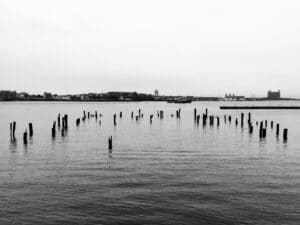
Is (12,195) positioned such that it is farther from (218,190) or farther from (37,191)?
(218,190)

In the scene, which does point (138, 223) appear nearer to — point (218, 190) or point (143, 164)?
point (218, 190)

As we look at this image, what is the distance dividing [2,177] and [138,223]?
12026mm

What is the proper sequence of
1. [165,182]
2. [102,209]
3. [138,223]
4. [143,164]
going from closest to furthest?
[138,223] → [102,209] → [165,182] → [143,164]

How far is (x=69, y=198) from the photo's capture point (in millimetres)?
19328

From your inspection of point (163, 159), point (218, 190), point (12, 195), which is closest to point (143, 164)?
point (163, 159)

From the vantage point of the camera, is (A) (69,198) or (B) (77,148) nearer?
(A) (69,198)

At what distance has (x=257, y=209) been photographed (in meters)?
17.7

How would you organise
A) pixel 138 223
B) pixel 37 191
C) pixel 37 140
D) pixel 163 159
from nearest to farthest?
pixel 138 223, pixel 37 191, pixel 163 159, pixel 37 140

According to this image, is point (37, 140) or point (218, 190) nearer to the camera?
point (218, 190)

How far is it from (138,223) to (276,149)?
26112 millimetres

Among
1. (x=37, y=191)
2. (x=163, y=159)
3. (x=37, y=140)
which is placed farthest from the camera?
(x=37, y=140)

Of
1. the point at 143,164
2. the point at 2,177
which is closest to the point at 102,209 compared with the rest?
the point at 2,177

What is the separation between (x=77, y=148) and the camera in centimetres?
3916

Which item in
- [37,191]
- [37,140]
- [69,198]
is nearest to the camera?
[69,198]
